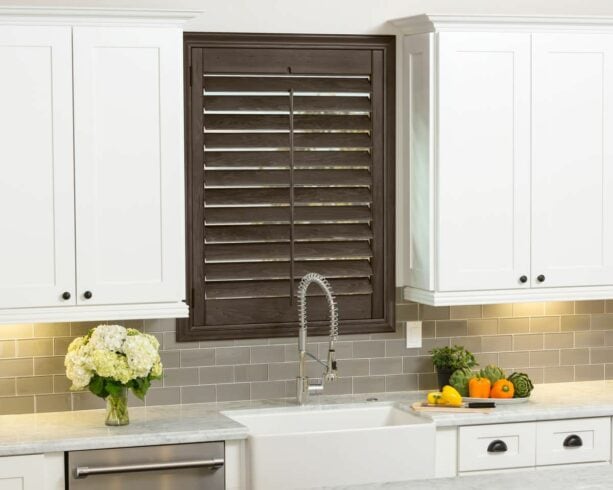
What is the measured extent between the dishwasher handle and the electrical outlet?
3.65 feet

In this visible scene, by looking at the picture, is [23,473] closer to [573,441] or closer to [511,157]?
[573,441]

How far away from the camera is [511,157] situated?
4184 millimetres

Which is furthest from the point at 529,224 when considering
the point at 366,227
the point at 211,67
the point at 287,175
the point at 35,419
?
the point at 35,419

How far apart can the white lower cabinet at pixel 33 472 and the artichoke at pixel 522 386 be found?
182 centimetres

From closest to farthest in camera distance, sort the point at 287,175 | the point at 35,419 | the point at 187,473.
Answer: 1. the point at 187,473
2. the point at 35,419
3. the point at 287,175

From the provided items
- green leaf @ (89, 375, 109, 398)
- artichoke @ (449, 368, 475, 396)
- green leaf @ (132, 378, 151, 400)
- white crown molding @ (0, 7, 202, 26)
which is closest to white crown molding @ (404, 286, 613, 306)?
artichoke @ (449, 368, 475, 396)

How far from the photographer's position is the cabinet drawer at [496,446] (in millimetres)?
4020

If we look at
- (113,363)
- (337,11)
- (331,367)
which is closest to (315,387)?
(331,367)

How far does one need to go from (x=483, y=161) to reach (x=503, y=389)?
92 cm

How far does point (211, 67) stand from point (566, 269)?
5.44 ft

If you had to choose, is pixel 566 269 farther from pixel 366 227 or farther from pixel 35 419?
pixel 35 419

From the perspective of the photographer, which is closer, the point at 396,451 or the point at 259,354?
the point at 396,451

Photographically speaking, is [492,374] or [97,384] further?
[492,374]

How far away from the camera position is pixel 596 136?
14.0ft
